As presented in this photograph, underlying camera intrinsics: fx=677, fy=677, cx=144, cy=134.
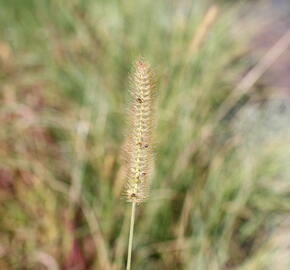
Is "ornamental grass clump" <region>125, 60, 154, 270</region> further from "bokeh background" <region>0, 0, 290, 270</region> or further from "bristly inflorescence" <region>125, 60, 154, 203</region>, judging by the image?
"bokeh background" <region>0, 0, 290, 270</region>

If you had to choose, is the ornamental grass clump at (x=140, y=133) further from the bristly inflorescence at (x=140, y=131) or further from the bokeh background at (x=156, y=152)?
the bokeh background at (x=156, y=152)

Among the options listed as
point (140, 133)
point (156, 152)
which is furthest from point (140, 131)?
point (156, 152)

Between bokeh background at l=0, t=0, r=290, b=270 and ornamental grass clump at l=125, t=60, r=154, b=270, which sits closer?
ornamental grass clump at l=125, t=60, r=154, b=270

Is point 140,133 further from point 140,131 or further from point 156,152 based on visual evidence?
point 156,152

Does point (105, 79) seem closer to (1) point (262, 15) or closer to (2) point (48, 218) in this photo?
(2) point (48, 218)

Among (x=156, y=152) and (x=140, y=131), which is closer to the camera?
(x=140, y=131)

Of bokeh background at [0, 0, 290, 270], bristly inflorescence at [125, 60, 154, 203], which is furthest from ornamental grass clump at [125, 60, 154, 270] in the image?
bokeh background at [0, 0, 290, 270]

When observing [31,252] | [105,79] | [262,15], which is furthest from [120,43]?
[31,252]
